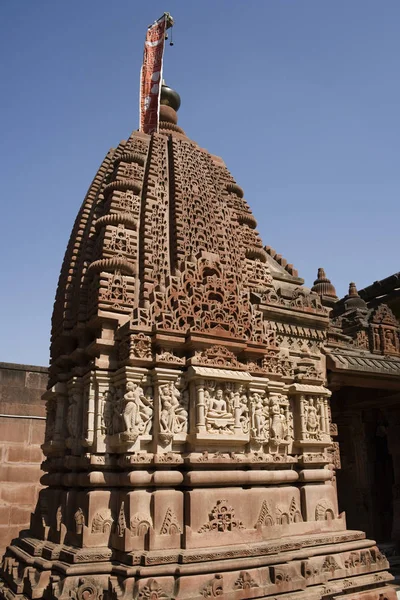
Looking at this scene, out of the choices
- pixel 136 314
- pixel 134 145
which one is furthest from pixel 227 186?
pixel 136 314

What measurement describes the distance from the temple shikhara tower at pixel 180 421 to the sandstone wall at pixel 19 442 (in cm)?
380

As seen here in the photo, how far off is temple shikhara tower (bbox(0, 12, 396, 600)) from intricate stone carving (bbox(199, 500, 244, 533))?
0.02 m

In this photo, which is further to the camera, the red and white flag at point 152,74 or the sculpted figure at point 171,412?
the red and white flag at point 152,74

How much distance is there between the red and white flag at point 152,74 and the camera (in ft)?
34.0

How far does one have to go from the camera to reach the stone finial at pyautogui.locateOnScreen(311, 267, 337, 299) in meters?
14.9

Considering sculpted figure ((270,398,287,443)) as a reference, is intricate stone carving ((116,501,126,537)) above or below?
below

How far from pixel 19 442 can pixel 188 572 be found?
755 centimetres

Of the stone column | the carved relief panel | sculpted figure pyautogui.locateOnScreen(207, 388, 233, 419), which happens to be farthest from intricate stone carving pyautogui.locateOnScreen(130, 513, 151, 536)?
the stone column

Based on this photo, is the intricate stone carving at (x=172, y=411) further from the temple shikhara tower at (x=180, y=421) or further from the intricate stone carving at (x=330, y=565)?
the intricate stone carving at (x=330, y=565)

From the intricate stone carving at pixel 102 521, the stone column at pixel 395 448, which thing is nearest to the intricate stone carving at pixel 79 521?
the intricate stone carving at pixel 102 521

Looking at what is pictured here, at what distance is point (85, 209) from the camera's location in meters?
9.48

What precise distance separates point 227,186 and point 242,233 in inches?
42.2

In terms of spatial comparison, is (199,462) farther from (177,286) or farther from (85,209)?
(85,209)

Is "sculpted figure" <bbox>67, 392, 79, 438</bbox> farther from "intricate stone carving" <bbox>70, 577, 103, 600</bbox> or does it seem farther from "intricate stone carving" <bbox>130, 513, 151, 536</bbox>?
"intricate stone carving" <bbox>70, 577, 103, 600</bbox>
